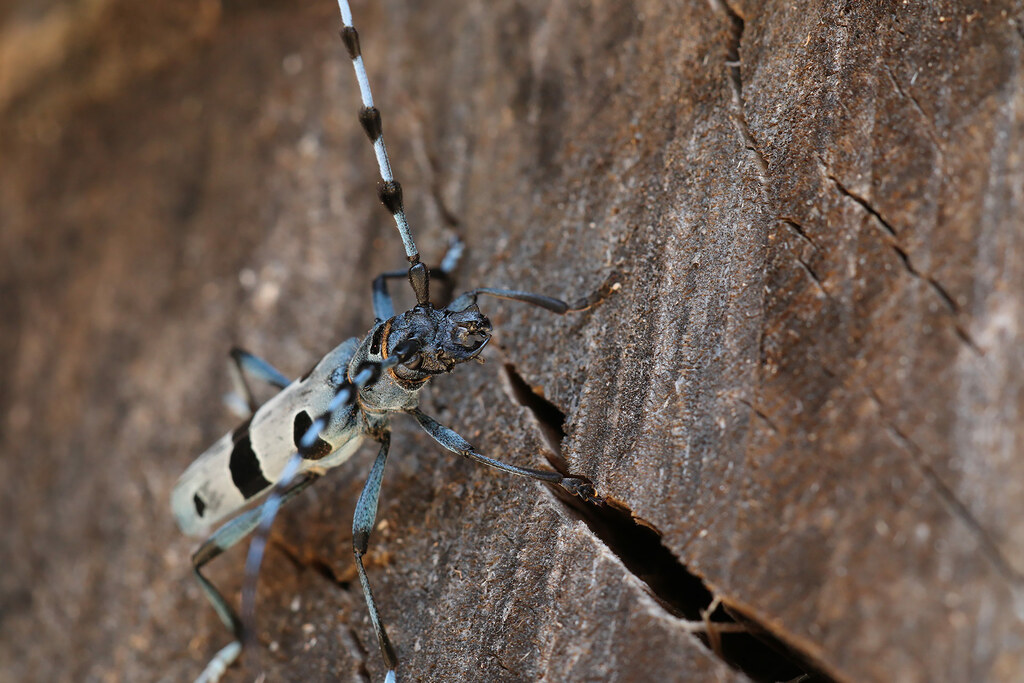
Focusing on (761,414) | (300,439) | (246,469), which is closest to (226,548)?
(246,469)

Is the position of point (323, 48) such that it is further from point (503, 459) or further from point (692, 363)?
point (692, 363)

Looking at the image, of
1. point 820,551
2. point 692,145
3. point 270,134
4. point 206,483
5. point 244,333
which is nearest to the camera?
point 820,551

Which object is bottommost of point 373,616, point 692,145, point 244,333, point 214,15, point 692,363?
point 692,363

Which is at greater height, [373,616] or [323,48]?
[323,48]

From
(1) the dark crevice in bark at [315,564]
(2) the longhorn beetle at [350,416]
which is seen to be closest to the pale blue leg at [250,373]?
(2) the longhorn beetle at [350,416]

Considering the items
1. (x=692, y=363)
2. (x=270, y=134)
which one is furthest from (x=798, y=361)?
(x=270, y=134)

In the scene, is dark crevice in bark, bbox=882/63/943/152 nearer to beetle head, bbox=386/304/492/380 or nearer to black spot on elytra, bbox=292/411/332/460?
beetle head, bbox=386/304/492/380

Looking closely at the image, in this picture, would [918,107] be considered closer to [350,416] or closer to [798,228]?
[798,228]
